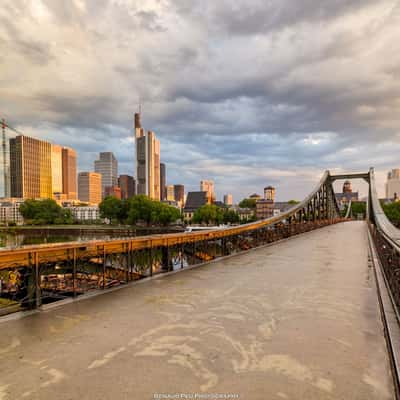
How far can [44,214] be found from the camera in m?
92.4

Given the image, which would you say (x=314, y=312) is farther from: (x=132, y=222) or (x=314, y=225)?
(x=132, y=222)

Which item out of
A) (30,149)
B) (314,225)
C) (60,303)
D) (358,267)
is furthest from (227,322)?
(30,149)

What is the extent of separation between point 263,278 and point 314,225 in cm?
2636

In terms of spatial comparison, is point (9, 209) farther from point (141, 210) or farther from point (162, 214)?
point (162, 214)

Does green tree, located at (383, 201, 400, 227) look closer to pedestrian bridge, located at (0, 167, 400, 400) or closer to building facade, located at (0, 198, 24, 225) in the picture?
pedestrian bridge, located at (0, 167, 400, 400)

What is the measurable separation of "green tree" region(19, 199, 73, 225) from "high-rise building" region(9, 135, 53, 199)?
45474mm

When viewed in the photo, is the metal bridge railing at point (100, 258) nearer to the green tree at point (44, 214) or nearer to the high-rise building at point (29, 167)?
the green tree at point (44, 214)

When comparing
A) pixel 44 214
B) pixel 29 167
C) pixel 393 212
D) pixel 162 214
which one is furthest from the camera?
pixel 29 167

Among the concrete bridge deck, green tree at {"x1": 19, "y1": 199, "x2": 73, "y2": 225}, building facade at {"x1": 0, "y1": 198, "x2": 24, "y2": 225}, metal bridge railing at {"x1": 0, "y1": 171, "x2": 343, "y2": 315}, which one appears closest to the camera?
the concrete bridge deck

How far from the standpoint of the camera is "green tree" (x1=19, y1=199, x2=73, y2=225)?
92062mm

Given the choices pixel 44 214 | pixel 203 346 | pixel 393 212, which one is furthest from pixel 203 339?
pixel 44 214

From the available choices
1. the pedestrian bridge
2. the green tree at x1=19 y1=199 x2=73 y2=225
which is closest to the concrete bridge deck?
the pedestrian bridge

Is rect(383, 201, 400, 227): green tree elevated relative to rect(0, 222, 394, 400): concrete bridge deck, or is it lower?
lower

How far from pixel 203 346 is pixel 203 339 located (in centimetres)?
20
